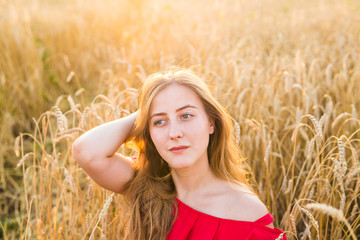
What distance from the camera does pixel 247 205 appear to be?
148 centimetres

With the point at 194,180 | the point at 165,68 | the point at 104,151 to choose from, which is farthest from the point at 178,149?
the point at 165,68

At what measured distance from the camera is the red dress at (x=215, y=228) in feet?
4.74

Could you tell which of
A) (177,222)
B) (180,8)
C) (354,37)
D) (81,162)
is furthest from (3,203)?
(180,8)

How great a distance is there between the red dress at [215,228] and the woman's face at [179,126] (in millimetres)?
229

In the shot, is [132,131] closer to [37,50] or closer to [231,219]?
[231,219]

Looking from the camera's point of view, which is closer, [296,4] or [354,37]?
[354,37]

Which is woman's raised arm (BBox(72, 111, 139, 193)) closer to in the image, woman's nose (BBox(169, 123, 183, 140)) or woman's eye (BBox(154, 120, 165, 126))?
woman's eye (BBox(154, 120, 165, 126))

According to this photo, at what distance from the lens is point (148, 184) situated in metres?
1.67

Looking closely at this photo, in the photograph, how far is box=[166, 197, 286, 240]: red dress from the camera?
145 centimetres

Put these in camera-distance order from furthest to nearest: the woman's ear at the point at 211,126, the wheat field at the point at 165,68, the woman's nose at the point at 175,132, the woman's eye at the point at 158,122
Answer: the wheat field at the point at 165,68 < the woman's ear at the point at 211,126 < the woman's eye at the point at 158,122 < the woman's nose at the point at 175,132

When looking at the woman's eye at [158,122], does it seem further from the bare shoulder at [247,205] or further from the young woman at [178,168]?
the bare shoulder at [247,205]

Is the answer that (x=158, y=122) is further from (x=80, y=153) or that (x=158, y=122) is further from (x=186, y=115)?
(x=80, y=153)

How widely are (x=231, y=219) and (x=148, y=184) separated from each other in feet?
1.35

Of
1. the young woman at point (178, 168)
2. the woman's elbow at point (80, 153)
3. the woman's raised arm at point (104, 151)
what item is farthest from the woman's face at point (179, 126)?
the woman's elbow at point (80, 153)
